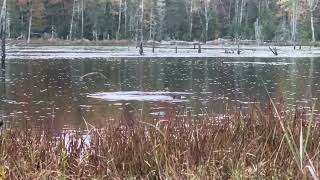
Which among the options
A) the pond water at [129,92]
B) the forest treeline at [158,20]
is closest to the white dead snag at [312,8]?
the forest treeline at [158,20]

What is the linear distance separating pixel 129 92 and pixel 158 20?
231 ft

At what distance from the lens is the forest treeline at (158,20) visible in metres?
87.6

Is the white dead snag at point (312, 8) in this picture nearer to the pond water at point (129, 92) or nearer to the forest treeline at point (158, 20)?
the forest treeline at point (158, 20)

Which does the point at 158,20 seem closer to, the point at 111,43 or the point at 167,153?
the point at 111,43

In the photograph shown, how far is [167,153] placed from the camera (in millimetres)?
7250

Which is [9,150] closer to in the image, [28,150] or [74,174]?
[28,150]

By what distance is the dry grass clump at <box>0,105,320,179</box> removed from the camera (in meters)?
6.69

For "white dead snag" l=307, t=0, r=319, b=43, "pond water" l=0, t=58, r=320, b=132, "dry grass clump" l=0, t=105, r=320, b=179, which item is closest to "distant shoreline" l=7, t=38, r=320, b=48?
"white dead snag" l=307, t=0, r=319, b=43

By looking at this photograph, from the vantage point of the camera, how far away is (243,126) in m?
8.29

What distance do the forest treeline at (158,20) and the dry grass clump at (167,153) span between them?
76640 millimetres

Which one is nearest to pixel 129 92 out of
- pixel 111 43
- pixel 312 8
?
pixel 111 43

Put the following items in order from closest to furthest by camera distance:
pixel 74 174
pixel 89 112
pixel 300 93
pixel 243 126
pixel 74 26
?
pixel 74 174 < pixel 243 126 < pixel 89 112 < pixel 300 93 < pixel 74 26

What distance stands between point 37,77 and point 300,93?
1395cm

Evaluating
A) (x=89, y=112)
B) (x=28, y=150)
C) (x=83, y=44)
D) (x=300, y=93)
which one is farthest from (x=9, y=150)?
(x=83, y=44)
